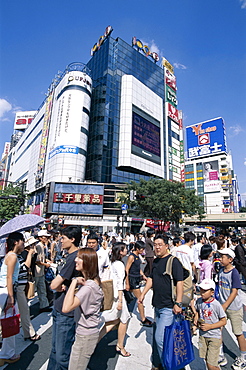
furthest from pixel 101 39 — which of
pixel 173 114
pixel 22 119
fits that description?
pixel 22 119

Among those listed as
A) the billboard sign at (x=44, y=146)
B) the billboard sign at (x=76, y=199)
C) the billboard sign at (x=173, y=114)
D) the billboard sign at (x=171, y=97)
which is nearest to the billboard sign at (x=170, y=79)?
the billboard sign at (x=171, y=97)

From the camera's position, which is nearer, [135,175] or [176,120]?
[135,175]

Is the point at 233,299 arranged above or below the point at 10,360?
above

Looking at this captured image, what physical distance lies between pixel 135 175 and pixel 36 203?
22.8 meters

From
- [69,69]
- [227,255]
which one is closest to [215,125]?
[69,69]

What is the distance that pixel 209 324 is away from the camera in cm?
289

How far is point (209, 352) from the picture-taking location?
9.43ft

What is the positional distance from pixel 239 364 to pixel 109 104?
160 feet

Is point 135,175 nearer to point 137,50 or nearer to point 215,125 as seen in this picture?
point 137,50

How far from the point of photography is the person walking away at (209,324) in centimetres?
285

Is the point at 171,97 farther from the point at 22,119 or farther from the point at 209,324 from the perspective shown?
the point at 209,324

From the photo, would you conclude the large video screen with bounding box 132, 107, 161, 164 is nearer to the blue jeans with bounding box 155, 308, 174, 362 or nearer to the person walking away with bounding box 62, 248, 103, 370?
the blue jeans with bounding box 155, 308, 174, 362

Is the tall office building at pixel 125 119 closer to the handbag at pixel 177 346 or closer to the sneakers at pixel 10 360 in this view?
the sneakers at pixel 10 360

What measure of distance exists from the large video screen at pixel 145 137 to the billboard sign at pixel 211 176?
40.2m
